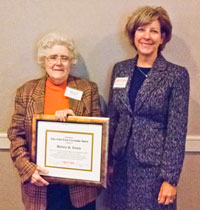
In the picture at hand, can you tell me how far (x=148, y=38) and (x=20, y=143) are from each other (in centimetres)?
91

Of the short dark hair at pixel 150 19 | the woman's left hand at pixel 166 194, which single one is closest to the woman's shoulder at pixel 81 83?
the short dark hair at pixel 150 19

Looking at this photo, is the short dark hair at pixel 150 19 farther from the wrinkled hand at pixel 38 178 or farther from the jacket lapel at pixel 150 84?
the wrinkled hand at pixel 38 178

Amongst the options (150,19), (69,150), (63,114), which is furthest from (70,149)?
(150,19)

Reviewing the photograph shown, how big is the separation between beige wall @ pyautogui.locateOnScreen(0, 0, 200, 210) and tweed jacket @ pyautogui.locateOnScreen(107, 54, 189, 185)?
415mm

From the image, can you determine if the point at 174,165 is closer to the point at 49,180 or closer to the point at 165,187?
the point at 165,187

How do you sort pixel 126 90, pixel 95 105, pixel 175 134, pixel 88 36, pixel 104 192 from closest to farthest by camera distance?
pixel 175 134
pixel 126 90
pixel 95 105
pixel 88 36
pixel 104 192

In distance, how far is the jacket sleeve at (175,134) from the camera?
151 cm

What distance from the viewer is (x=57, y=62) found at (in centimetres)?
167

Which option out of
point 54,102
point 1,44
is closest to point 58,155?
point 54,102

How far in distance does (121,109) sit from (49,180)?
0.55 meters

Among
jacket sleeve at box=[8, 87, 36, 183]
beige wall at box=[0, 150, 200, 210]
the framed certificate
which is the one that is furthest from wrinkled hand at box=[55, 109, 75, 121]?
beige wall at box=[0, 150, 200, 210]

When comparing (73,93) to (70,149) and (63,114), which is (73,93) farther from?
(70,149)

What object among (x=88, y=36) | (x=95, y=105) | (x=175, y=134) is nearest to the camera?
(x=175, y=134)

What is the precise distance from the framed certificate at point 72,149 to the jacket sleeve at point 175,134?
0.31 meters
